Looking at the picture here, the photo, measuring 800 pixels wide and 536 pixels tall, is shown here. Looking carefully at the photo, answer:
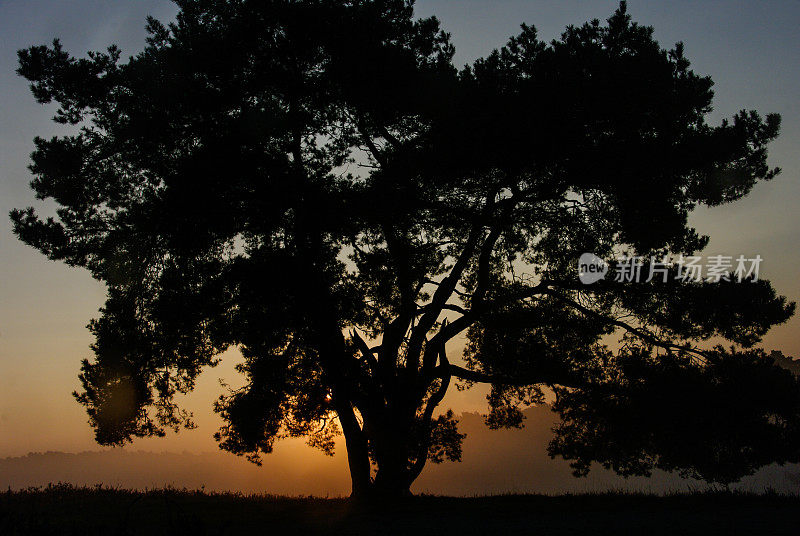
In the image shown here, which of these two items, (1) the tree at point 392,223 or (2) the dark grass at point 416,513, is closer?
(2) the dark grass at point 416,513

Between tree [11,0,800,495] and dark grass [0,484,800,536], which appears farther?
tree [11,0,800,495]

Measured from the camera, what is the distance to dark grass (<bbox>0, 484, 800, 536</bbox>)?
10781mm

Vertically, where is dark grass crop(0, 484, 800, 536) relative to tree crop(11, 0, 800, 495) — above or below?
below

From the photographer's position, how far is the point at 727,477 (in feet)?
47.2

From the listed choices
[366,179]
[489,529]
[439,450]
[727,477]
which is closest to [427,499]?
[439,450]

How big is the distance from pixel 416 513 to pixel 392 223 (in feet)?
22.8

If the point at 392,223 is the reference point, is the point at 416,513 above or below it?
below

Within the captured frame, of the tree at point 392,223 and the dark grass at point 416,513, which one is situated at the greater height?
the tree at point 392,223

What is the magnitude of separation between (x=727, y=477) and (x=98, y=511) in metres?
14.1

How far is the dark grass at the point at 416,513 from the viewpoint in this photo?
10.8 meters

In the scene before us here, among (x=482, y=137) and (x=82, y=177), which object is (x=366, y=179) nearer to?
(x=482, y=137)

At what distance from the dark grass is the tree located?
1391 mm

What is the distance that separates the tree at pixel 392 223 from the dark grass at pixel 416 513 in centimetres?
139

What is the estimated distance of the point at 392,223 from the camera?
1564cm
